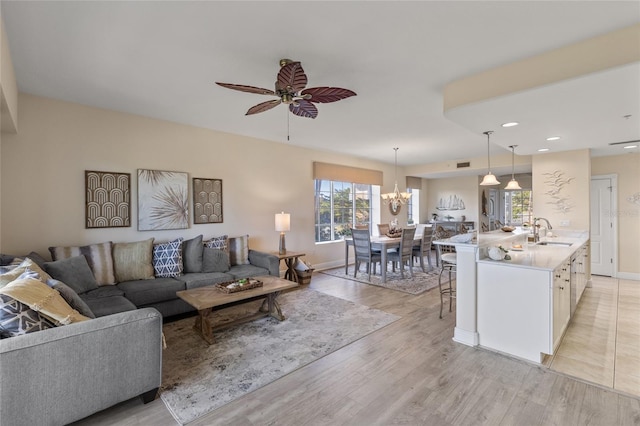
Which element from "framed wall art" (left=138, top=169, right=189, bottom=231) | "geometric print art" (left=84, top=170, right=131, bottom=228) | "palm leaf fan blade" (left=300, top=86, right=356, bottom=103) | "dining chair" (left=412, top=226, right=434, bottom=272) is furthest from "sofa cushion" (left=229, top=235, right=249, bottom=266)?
"dining chair" (left=412, top=226, right=434, bottom=272)

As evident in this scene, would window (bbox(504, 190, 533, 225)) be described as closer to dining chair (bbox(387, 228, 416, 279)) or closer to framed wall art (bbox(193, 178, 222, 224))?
dining chair (bbox(387, 228, 416, 279))

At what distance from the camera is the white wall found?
3154 mm

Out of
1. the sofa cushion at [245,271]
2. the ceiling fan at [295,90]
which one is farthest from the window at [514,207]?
the ceiling fan at [295,90]

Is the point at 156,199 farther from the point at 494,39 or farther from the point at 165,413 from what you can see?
the point at 494,39

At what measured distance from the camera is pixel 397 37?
6.95 feet

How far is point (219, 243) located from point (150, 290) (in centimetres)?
119

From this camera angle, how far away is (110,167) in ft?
12.0

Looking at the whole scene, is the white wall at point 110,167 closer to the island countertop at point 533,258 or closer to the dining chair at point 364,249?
the dining chair at point 364,249

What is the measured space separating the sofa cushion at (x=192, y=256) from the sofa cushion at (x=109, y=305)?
1.00m

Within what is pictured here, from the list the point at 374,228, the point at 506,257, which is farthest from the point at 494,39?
the point at 374,228

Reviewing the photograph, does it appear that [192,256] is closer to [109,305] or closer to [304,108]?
[109,305]

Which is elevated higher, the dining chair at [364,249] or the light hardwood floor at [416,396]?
the dining chair at [364,249]

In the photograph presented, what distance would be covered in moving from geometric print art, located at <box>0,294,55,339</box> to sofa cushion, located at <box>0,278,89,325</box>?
32 mm

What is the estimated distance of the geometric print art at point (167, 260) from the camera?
3.67m
